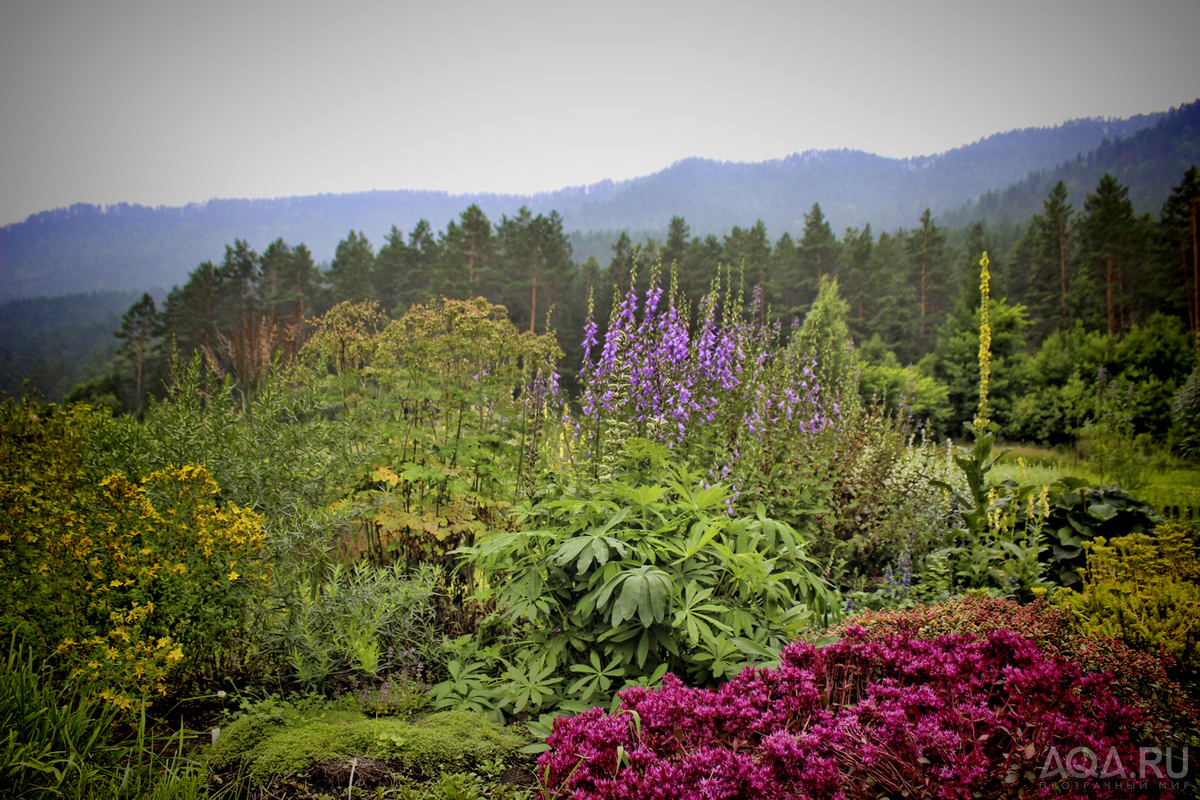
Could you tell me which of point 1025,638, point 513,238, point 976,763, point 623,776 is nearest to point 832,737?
point 976,763

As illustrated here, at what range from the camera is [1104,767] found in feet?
3.64

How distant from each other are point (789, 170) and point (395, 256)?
7403 inches

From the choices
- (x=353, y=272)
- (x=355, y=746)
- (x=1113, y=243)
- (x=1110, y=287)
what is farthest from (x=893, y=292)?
(x=355, y=746)

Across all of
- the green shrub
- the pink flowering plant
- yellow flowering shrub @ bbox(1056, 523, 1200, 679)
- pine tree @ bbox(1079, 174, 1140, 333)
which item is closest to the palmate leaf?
the green shrub

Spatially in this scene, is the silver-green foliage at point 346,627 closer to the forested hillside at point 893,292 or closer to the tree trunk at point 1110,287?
the forested hillside at point 893,292

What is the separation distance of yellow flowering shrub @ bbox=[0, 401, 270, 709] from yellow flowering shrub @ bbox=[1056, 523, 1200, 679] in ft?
12.5

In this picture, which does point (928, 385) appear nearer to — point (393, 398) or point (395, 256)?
point (393, 398)

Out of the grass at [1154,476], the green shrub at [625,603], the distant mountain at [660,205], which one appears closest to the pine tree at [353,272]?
the distant mountain at [660,205]

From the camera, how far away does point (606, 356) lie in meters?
3.86

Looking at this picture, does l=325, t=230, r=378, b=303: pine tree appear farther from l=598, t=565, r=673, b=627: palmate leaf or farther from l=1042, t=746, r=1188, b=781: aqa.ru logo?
l=1042, t=746, r=1188, b=781: aqa.ru logo

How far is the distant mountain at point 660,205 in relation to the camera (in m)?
65.9

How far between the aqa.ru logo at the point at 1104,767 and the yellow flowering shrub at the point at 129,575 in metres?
2.75

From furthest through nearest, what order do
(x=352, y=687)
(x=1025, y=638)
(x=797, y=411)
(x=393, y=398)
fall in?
(x=797, y=411)
(x=393, y=398)
(x=352, y=687)
(x=1025, y=638)

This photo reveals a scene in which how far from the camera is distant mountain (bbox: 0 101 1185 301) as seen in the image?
65.9 m
